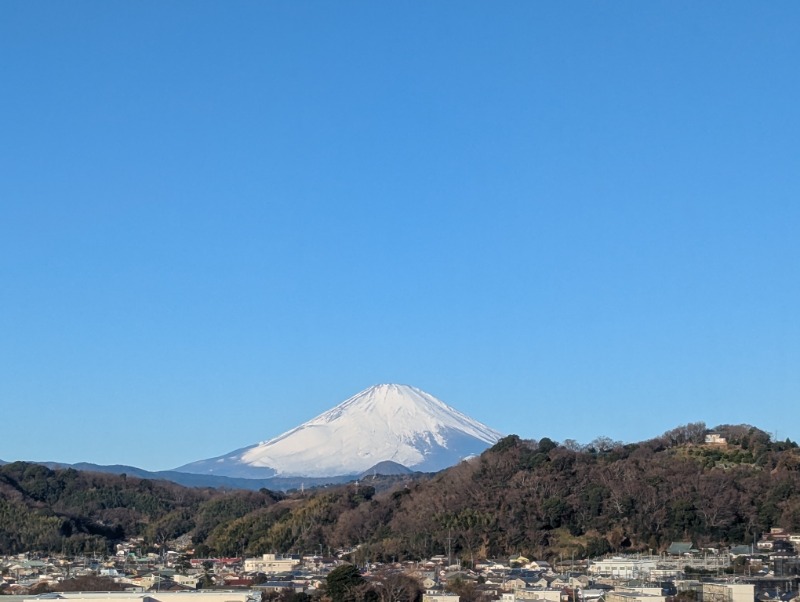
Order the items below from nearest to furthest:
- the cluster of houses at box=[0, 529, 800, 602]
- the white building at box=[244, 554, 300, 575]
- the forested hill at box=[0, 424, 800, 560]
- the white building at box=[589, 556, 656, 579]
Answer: the cluster of houses at box=[0, 529, 800, 602] → the white building at box=[589, 556, 656, 579] → the white building at box=[244, 554, 300, 575] → the forested hill at box=[0, 424, 800, 560]

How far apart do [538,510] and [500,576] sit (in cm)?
852

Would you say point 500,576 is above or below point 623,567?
below

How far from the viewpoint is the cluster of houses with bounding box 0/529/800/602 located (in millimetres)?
32281

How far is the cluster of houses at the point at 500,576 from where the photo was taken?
1271 inches

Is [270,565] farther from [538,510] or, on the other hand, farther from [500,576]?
[500,576]

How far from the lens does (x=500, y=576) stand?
122 ft

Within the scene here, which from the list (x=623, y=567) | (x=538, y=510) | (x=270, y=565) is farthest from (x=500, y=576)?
(x=270, y=565)

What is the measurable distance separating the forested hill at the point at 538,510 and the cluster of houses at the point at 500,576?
147 centimetres

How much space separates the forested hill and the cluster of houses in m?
1.47

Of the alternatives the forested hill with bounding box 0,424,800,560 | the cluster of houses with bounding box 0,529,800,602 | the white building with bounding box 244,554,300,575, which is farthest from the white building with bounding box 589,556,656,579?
the white building with bounding box 244,554,300,575

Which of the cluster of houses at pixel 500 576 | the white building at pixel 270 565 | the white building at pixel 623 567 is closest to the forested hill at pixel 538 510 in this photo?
the cluster of houses at pixel 500 576

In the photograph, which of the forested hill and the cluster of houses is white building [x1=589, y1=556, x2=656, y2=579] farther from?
the forested hill

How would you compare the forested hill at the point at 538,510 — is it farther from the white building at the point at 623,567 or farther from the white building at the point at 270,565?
the white building at the point at 623,567

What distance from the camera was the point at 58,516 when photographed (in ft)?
201
